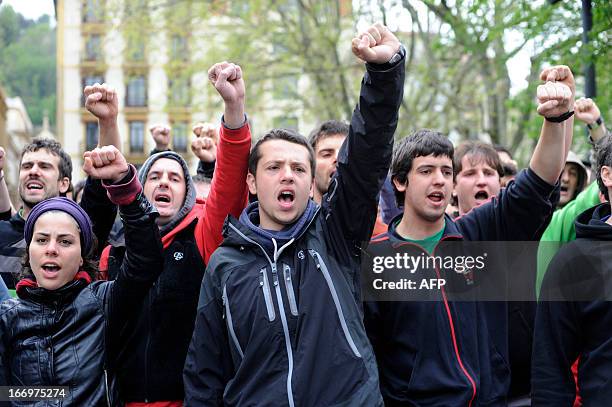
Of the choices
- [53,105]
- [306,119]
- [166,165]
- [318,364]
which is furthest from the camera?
[53,105]

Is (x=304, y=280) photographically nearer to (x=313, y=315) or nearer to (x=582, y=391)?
(x=313, y=315)

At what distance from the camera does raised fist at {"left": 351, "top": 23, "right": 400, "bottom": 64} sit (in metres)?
3.44

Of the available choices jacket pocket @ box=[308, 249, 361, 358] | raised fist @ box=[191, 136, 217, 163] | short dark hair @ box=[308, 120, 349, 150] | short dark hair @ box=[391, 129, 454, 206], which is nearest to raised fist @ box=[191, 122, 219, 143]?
raised fist @ box=[191, 136, 217, 163]

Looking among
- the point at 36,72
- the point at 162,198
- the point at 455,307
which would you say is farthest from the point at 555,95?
the point at 36,72

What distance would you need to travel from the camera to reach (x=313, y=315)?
3.56 m

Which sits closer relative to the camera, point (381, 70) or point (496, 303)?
point (381, 70)

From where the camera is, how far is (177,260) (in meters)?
4.36

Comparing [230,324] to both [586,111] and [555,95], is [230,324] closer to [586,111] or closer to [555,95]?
[555,95]

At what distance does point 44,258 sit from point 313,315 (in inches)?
54.1

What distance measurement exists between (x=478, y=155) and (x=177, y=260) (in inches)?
94.5

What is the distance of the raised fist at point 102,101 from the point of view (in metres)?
4.27

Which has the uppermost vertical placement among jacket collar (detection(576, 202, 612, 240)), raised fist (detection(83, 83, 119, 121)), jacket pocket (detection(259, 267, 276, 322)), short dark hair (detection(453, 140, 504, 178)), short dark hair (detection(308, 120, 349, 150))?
raised fist (detection(83, 83, 119, 121))

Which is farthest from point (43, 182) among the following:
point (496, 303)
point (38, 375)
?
point (496, 303)

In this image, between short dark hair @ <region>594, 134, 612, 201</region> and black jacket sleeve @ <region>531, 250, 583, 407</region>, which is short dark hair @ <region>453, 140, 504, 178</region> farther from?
black jacket sleeve @ <region>531, 250, 583, 407</region>
